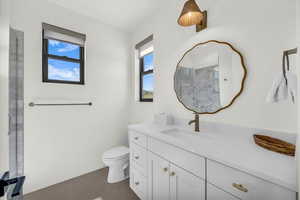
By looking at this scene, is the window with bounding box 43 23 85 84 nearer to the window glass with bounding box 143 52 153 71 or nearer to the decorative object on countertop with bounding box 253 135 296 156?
the window glass with bounding box 143 52 153 71

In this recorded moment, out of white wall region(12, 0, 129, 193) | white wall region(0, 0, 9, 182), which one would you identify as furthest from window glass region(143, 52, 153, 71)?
white wall region(0, 0, 9, 182)

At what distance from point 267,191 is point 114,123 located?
6.93 ft

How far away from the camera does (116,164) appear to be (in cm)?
188

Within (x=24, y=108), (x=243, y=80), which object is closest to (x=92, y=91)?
(x=24, y=108)

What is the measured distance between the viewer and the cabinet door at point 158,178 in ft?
3.72

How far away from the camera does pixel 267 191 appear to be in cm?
60

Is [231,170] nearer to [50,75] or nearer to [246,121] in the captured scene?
[246,121]

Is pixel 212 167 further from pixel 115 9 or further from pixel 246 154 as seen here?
pixel 115 9

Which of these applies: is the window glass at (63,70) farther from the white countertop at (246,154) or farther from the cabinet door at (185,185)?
the cabinet door at (185,185)

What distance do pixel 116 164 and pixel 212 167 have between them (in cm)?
146

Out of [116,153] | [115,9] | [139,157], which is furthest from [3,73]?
[115,9]

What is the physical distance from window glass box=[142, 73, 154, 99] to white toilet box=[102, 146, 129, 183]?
37.6 inches

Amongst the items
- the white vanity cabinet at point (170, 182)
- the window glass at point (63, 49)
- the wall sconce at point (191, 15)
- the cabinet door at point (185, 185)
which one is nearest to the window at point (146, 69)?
the wall sconce at point (191, 15)

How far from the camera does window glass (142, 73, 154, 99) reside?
7.26 ft
